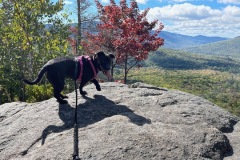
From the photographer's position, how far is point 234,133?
5789 millimetres

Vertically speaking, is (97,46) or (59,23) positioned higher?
(59,23)

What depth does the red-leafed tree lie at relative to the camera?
18.2 m

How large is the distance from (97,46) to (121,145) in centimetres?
1780

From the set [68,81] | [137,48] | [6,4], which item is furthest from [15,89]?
[6,4]

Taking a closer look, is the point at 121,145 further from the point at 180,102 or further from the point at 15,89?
the point at 15,89

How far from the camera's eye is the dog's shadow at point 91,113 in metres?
5.47

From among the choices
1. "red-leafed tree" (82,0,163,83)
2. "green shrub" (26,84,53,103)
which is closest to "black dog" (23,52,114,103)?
"green shrub" (26,84,53,103)

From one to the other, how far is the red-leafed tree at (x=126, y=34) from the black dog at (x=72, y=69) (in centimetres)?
→ 1094

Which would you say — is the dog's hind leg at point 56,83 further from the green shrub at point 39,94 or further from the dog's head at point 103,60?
the green shrub at point 39,94

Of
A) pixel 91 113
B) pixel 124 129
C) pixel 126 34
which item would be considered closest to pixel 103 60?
pixel 91 113

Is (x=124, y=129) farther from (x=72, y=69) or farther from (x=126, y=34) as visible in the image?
(x=126, y=34)

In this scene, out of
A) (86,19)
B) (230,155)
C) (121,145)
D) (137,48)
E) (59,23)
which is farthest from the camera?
(86,19)

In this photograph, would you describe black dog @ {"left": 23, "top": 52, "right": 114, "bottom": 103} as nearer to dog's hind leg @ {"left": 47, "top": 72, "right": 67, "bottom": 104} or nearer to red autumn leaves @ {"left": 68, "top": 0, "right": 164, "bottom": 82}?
dog's hind leg @ {"left": 47, "top": 72, "right": 67, "bottom": 104}

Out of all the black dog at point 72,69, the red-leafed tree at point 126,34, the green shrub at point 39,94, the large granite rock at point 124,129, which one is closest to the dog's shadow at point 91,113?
the large granite rock at point 124,129
